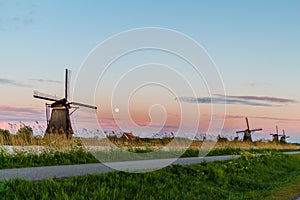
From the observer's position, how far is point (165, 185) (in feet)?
34.8

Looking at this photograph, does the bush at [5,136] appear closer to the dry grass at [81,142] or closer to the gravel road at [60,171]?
the dry grass at [81,142]

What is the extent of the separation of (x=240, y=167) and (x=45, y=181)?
10.1 m

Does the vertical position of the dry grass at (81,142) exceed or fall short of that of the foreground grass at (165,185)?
it exceeds it

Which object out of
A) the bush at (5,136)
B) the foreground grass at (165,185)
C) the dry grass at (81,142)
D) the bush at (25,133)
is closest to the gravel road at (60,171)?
the foreground grass at (165,185)

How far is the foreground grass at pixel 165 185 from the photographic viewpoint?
811 cm

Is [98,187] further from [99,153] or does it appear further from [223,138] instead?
[223,138]

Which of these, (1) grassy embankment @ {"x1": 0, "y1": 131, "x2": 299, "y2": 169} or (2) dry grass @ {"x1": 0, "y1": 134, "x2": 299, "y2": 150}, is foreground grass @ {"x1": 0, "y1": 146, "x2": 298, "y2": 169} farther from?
(2) dry grass @ {"x1": 0, "y1": 134, "x2": 299, "y2": 150}

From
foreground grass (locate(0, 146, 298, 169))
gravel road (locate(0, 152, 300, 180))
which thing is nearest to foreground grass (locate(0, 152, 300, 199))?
gravel road (locate(0, 152, 300, 180))

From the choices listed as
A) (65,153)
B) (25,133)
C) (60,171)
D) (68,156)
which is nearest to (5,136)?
(25,133)

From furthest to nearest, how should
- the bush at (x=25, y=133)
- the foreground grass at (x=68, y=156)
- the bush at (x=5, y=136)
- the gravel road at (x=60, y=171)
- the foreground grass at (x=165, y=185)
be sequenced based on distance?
the bush at (x=25, y=133) → the bush at (x=5, y=136) → the foreground grass at (x=68, y=156) → the gravel road at (x=60, y=171) → the foreground grass at (x=165, y=185)

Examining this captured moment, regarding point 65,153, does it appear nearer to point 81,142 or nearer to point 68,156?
point 68,156

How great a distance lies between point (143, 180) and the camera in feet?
34.5

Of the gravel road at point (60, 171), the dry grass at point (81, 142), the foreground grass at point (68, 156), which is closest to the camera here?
the gravel road at point (60, 171)

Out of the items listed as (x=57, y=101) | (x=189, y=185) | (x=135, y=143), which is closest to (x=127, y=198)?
(x=189, y=185)
